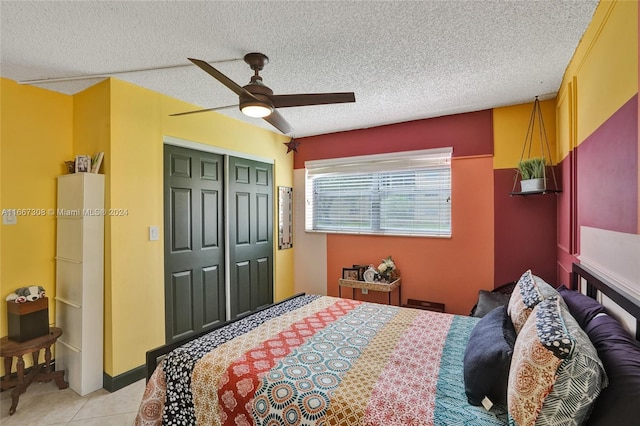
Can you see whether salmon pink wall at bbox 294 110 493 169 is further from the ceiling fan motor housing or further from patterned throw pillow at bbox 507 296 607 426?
patterned throw pillow at bbox 507 296 607 426

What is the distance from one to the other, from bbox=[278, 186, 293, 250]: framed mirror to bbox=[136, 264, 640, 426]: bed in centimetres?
225

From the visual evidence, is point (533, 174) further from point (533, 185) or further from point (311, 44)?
point (311, 44)

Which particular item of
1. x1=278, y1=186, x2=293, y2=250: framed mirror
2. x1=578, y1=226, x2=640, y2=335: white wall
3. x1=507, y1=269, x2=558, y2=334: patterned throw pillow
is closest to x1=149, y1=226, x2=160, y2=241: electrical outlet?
x1=278, y1=186, x2=293, y2=250: framed mirror

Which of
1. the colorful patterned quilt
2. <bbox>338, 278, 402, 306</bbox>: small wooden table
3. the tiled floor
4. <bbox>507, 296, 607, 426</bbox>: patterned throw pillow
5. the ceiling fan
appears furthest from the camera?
<bbox>338, 278, 402, 306</bbox>: small wooden table

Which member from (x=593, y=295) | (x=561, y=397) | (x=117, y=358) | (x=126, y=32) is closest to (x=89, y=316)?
(x=117, y=358)

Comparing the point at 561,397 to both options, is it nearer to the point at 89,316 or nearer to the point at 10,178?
the point at 89,316

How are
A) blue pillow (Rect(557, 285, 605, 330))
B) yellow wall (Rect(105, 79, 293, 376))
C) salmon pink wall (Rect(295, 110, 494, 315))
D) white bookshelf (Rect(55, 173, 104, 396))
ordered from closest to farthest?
blue pillow (Rect(557, 285, 605, 330))
white bookshelf (Rect(55, 173, 104, 396))
yellow wall (Rect(105, 79, 293, 376))
salmon pink wall (Rect(295, 110, 494, 315))

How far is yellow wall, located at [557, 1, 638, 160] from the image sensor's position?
129cm

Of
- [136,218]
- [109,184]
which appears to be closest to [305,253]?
[136,218]

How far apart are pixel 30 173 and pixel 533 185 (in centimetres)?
411

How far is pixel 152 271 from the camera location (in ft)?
9.06

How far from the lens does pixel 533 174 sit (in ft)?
Answer: 8.83

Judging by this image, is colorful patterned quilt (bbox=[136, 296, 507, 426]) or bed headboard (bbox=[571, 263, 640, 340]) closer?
bed headboard (bbox=[571, 263, 640, 340])

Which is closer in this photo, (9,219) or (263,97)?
(263,97)
